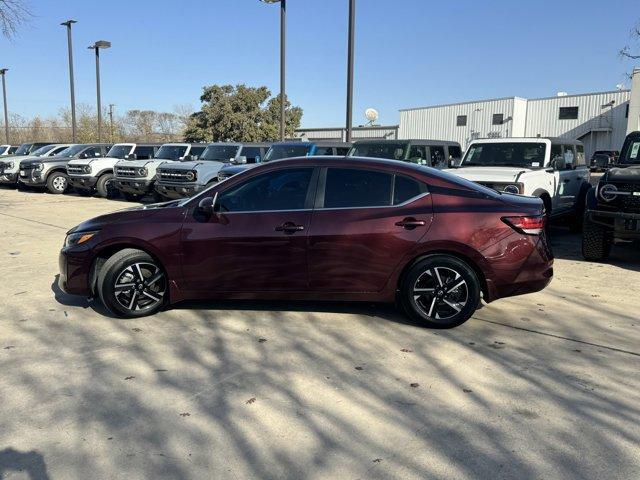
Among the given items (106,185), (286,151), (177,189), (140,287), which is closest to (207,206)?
(140,287)

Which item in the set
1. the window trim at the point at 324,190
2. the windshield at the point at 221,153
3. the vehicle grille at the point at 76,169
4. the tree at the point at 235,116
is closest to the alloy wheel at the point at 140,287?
the window trim at the point at 324,190

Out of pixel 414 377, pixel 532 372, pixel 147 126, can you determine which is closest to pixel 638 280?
pixel 532 372

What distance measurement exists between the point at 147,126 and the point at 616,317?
72.1m

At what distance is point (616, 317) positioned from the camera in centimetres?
548

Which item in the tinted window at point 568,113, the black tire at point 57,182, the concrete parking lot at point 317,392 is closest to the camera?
the concrete parking lot at point 317,392

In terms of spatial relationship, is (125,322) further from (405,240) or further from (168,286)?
(405,240)

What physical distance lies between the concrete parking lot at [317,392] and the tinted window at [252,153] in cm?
917

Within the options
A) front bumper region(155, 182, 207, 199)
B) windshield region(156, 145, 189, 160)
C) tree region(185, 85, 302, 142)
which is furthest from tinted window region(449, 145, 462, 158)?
tree region(185, 85, 302, 142)

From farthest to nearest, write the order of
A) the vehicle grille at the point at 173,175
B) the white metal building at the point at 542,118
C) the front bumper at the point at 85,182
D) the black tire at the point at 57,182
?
the white metal building at the point at 542,118 < the black tire at the point at 57,182 < the front bumper at the point at 85,182 < the vehicle grille at the point at 173,175

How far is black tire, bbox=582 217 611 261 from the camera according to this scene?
26.0ft

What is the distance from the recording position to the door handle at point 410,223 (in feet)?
16.0

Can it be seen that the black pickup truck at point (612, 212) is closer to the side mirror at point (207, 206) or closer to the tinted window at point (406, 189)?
the tinted window at point (406, 189)

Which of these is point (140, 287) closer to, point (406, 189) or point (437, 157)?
point (406, 189)

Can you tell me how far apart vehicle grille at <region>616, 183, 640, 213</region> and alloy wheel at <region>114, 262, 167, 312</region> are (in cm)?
595
